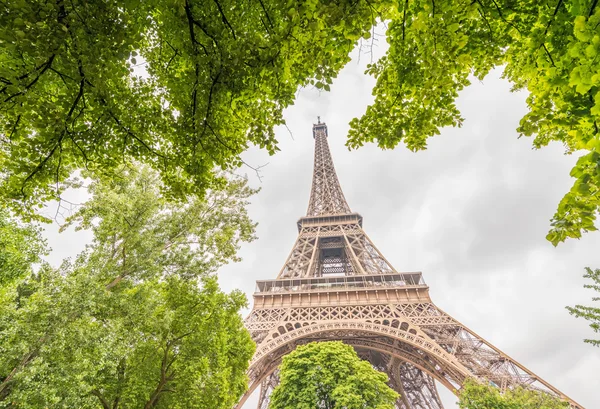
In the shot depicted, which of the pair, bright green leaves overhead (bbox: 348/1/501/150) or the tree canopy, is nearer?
the tree canopy

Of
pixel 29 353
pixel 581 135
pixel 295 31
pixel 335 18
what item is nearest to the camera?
pixel 581 135

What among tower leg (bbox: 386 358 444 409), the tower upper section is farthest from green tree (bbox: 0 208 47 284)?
the tower upper section

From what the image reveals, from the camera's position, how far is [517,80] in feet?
12.7

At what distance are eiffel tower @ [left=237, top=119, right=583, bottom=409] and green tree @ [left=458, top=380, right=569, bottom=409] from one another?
3.75 ft

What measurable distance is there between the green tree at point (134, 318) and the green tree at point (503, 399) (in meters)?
12.2

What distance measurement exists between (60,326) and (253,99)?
6.84 meters

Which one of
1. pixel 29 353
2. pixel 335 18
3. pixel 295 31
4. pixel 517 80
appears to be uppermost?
pixel 517 80

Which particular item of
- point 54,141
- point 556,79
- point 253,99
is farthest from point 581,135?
point 54,141

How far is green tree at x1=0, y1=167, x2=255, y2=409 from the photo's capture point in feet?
19.7

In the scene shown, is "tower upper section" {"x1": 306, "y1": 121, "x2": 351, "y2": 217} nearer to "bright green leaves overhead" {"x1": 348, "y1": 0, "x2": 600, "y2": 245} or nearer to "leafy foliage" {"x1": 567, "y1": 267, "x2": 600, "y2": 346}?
"leafy foliage" {"x1": 567, "y1": 267, "x2": 600, "y2": 346}

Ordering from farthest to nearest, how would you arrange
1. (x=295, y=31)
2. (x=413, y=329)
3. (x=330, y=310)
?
(x=330, y=310) < (x=413, y=329) < (x=295, y=31)

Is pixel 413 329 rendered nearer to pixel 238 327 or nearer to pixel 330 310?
pixel 330 310

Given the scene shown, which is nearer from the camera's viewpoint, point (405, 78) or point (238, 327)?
point (405, 78)

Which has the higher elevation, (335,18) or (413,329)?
(413,329)
